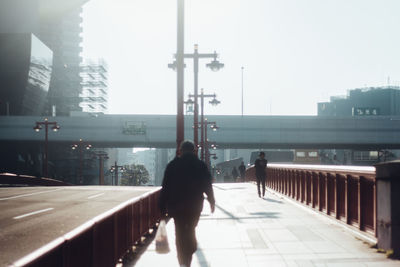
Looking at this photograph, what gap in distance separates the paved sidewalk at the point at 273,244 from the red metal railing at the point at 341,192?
0.34 m

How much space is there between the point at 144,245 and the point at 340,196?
15.0ft

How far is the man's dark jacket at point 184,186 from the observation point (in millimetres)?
6102

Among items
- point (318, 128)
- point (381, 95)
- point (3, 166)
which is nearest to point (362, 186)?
point (318, 128)

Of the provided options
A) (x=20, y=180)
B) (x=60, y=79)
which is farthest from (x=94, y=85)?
(x=20, y=180)

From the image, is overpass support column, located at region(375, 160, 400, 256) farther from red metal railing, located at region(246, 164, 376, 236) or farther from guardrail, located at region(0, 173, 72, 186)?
guardrail, located at region(0, 173, 72, 186)

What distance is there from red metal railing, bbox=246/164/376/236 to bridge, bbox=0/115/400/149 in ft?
219

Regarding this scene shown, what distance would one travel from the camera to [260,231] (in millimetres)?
10336

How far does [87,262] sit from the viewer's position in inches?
199

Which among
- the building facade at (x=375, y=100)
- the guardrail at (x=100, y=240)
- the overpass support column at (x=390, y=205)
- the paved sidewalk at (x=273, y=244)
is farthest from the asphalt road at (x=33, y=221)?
the building facade at (x=375, y=100)

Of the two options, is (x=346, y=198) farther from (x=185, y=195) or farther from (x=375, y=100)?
(x=375, y=100)

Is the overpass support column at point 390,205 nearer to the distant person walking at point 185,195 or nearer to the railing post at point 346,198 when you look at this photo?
the railing post at point 346,198

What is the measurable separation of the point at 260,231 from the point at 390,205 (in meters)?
3.68

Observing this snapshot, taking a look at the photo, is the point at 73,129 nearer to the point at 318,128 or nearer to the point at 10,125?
the point at 10,125

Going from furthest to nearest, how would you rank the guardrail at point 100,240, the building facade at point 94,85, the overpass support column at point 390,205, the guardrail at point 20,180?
1. the building facade at point 94,85
2. the guardrail at point 20,180
3. the overpass support column at point 390,205
4. the guardrail at point 100,240
